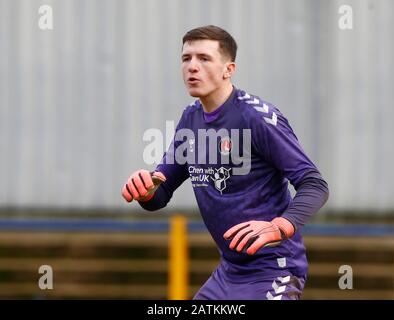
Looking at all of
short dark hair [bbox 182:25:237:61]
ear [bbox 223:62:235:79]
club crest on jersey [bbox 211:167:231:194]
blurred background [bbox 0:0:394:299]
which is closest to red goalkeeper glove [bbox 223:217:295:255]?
club crest on jersey [bbox 211:167:231:194]

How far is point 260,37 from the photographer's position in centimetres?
897

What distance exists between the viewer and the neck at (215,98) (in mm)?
5023

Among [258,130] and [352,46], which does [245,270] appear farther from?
[352,46]

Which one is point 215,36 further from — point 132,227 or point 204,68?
point 132,227

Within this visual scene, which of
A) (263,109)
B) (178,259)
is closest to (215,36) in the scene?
(263,109)

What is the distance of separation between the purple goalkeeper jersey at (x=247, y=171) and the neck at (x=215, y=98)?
1.2 inches

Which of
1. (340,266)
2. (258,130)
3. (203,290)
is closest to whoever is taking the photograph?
(258,130)

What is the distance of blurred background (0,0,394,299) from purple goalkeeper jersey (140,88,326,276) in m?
3.76

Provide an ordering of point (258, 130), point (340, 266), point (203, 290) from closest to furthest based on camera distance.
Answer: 1. point (258, 130)
2. point (203, 290)
3. point (340, 266)

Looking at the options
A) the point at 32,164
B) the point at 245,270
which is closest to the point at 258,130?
the point at 245,270

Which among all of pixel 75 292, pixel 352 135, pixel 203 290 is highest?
pixel 352 135

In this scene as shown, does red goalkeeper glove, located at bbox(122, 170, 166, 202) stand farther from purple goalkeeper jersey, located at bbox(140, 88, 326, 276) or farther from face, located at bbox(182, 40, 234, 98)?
face, located at bbox(182, 40, 234, 98)

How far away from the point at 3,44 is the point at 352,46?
3.14 meters

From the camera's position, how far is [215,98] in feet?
16.5
